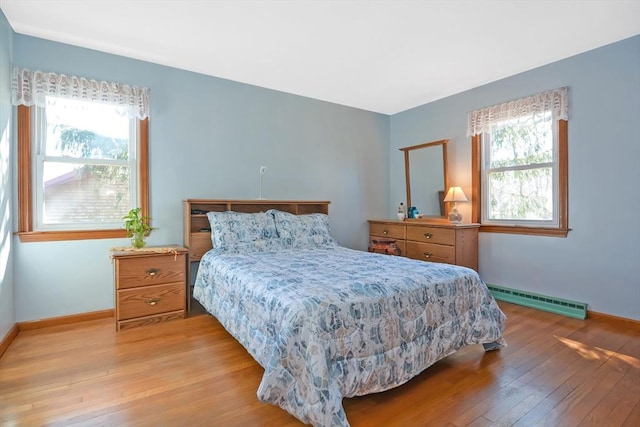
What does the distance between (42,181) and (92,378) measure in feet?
5.89

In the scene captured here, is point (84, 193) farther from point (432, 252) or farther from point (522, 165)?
point (522, 165)

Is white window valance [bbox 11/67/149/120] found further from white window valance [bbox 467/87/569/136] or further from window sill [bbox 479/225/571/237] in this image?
window sill [bbox 479/225/571/237]

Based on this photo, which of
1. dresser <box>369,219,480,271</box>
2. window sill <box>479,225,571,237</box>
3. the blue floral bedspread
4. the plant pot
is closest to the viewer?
the blue floral bedspread

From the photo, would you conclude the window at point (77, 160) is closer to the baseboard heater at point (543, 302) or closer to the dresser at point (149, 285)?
the dresser at point (149, 285)

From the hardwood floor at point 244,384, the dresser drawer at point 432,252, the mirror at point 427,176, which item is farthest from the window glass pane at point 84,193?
the mirror at point 427,176

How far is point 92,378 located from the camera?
1.91 m

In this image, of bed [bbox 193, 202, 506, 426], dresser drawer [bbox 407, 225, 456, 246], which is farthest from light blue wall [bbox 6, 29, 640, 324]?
bed [bbox 193, 202, 506, 426]

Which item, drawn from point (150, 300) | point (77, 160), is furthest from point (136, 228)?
point (77, 160)

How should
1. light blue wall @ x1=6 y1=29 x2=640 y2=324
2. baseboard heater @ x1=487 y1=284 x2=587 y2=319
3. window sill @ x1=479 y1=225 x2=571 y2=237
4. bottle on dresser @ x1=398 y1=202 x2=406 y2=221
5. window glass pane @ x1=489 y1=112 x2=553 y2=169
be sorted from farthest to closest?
bottle on dresser @ x1=398 y1=202 x2=406 y2=221, window glass pane @ x1=489 y1=112 x2=553 y2=169, window sill @ x1=479 y1=225 x2=571 y2=237, baseboard heater @ x1=487 y1=284 x2=587 y2=319, light blue wall @ x1=6 y1=29 x2=640 y2=324

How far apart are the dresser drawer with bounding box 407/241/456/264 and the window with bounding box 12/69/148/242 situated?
3.01 metres

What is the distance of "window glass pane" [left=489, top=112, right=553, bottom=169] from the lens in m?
3.26

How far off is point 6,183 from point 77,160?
522 mm

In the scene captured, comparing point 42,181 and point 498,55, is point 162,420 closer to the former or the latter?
point 42,181

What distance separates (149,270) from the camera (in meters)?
2.75
